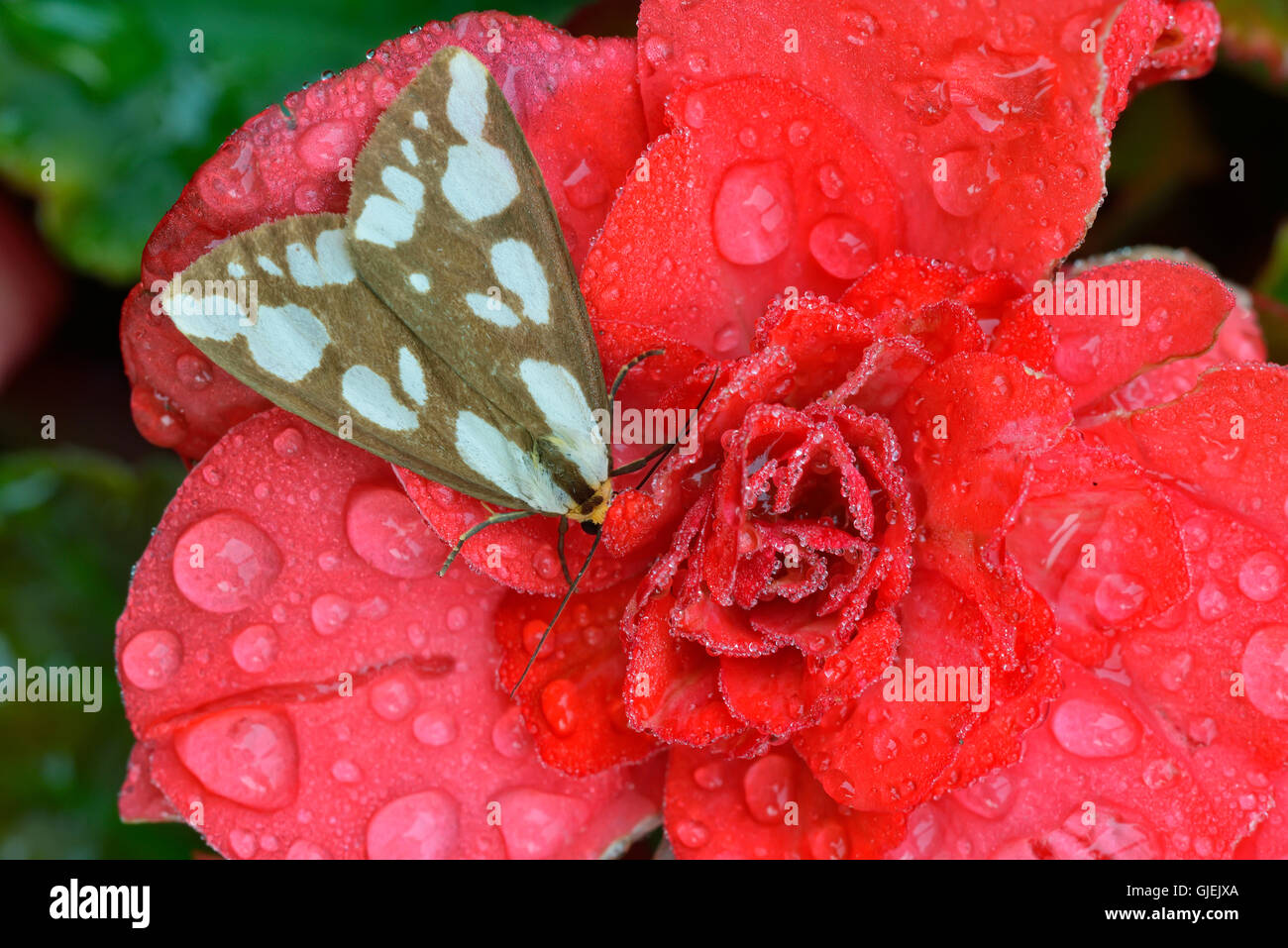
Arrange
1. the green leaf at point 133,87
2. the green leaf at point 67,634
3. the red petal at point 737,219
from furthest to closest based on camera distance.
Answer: the green leaf at point 67,634
the green leaf at point 133,87
the red petal at point 737,219

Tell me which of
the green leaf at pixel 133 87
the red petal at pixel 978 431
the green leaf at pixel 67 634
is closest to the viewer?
the red petal at pixel 978 431

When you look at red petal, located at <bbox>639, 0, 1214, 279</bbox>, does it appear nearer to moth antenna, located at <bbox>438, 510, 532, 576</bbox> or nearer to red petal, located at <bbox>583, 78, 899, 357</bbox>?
red petal, located at <bbox>583, 78, 899, 357</bbox>

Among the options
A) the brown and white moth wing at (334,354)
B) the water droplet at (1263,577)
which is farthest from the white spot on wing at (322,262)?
the water droplet at (1263,577)

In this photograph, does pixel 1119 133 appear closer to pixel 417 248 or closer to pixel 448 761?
pixel 417 248

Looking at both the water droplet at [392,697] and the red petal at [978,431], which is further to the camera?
the water droplet at [392,697]

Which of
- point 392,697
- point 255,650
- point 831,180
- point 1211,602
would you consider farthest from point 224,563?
point 1211,602

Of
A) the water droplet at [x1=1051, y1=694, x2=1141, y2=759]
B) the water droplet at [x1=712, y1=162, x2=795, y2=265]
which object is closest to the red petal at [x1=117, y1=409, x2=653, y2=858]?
the water droplet at [x1=712, y1=162, x2=795, y2=265]

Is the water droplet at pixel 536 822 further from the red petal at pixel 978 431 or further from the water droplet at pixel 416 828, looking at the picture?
the red petal at pixel 978 431
